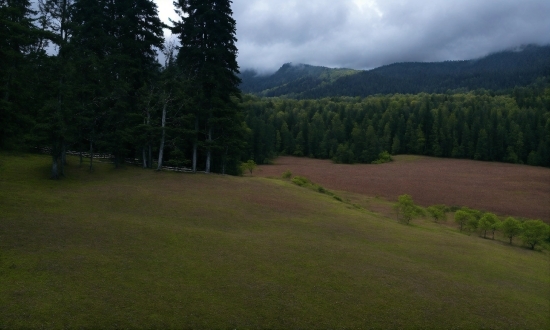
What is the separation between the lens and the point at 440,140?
370 feet

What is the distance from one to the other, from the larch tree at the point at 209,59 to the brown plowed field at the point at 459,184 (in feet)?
100

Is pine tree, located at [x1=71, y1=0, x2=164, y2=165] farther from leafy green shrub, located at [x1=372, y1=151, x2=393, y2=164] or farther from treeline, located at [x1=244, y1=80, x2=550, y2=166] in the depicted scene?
leafy green shrub, located at [x1=372, y1=151, x2=393, y2=164]

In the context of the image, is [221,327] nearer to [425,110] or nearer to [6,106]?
[6,106]

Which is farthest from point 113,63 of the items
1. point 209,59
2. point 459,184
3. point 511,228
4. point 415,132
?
point 415,132

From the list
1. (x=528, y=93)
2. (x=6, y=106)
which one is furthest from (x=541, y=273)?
(x=528, y=93)

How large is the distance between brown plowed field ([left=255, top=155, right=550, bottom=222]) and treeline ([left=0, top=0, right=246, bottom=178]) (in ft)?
105

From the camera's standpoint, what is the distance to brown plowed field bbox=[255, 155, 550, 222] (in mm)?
51094

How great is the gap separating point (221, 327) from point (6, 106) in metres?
29.6

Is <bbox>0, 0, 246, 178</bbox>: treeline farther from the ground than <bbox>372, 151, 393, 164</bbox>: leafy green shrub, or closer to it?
farther from the ground

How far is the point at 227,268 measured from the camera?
554 inches

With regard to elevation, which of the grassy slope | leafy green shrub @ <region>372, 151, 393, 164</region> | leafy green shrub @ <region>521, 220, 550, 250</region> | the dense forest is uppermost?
the dense forest

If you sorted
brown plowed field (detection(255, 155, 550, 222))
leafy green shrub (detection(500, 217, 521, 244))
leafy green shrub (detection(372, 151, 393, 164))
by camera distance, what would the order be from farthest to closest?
leafy green shrub (detection(372, 151, 393, 164)) < brown plowed field (detection(255, 155, 550, 222)) < leafy green shrub (detection(500, 217, 521, 244))

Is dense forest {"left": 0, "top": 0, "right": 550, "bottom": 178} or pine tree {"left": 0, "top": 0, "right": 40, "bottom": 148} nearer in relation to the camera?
dense forest {"left": 0, "top": 0, "right": 550, "bottom": 178}

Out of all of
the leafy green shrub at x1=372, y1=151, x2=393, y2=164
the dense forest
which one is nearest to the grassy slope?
the dense forest
